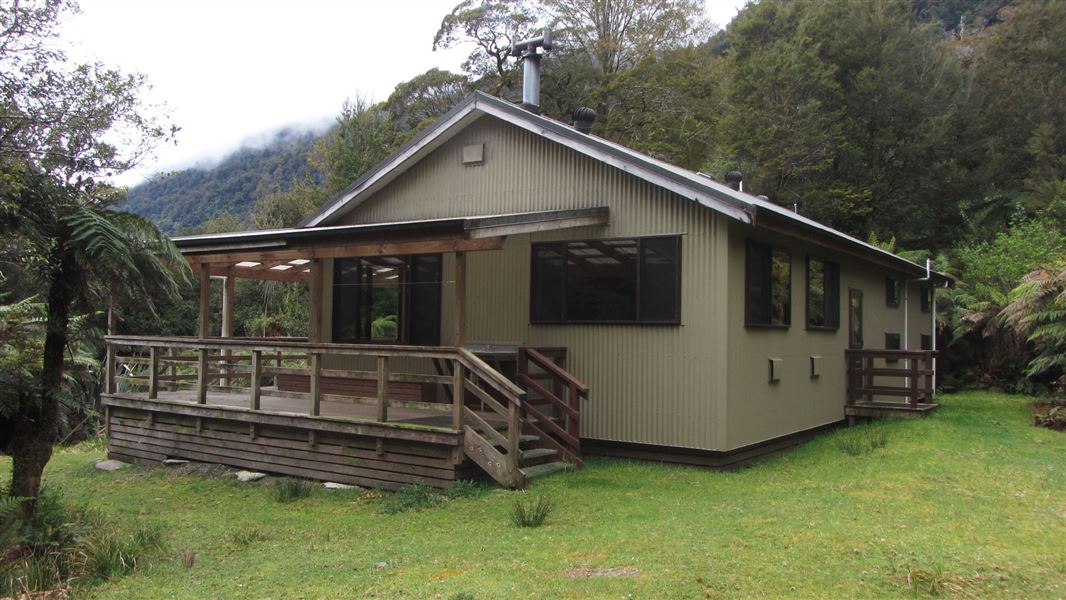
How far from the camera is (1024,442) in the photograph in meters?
11.9

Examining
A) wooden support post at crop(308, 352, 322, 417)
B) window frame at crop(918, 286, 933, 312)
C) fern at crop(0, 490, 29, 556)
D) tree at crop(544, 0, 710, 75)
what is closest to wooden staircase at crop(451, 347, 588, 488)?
wooden support post at crop(308, 352, 322, 417)

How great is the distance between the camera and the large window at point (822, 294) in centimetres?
1238

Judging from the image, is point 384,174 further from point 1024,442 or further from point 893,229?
point 893,229

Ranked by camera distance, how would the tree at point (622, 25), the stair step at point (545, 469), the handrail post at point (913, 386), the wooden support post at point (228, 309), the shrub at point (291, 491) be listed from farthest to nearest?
A: the tree at point (622, 25) < the handrail post at point (913, 386) < the wooden support post at point (228, 309) < the shrub at point (291, 491) < the stair step at point (545, 469)

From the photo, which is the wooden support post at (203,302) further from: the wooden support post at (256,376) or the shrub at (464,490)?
the shrub at (464,490)

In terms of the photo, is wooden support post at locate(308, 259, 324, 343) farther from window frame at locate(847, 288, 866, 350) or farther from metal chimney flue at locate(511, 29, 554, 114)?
window frame at locate(847, 288, 866, 350)

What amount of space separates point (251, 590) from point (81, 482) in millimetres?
6741

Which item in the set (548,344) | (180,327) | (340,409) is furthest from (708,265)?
(180,327)

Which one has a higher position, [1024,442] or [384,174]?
[384,174]

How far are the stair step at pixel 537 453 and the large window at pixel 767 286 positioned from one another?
2.94 meters

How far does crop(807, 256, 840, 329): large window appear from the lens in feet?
40.6

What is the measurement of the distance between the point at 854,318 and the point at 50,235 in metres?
12.5

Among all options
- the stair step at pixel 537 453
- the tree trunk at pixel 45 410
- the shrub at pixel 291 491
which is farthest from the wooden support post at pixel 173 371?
the stair step at pixel 537 453

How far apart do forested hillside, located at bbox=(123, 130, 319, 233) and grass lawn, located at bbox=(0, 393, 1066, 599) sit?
46.4 meters
